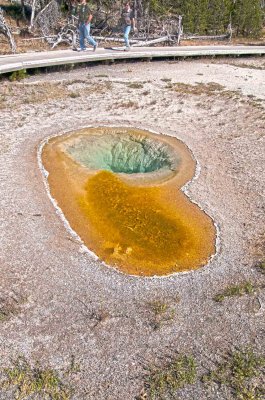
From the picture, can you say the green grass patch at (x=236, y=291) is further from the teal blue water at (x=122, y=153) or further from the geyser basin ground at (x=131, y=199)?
→ the teal blue water at (x=122, y=153)

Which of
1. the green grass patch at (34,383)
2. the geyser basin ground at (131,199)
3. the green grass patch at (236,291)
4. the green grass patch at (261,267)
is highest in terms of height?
the geyser basin ground at (131,199)

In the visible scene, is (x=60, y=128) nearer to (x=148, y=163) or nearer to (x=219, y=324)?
(x=148, y=163)

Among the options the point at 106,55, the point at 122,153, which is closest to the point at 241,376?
the point at 122,153

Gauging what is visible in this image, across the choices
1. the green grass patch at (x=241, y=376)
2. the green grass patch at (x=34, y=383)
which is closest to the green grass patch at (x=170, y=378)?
the green grass patch at (x=241, y=376)

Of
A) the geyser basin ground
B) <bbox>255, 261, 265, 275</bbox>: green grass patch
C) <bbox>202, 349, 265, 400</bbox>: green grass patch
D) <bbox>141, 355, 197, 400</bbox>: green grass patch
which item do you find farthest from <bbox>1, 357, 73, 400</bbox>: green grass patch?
<bbox>255, 261, 265, 275</bbox>: green grass patch

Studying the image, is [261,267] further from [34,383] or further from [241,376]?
A: [34,383]

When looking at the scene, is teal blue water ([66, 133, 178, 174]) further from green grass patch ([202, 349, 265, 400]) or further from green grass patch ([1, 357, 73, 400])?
green grass patch ([1, 357, 73, 400])
